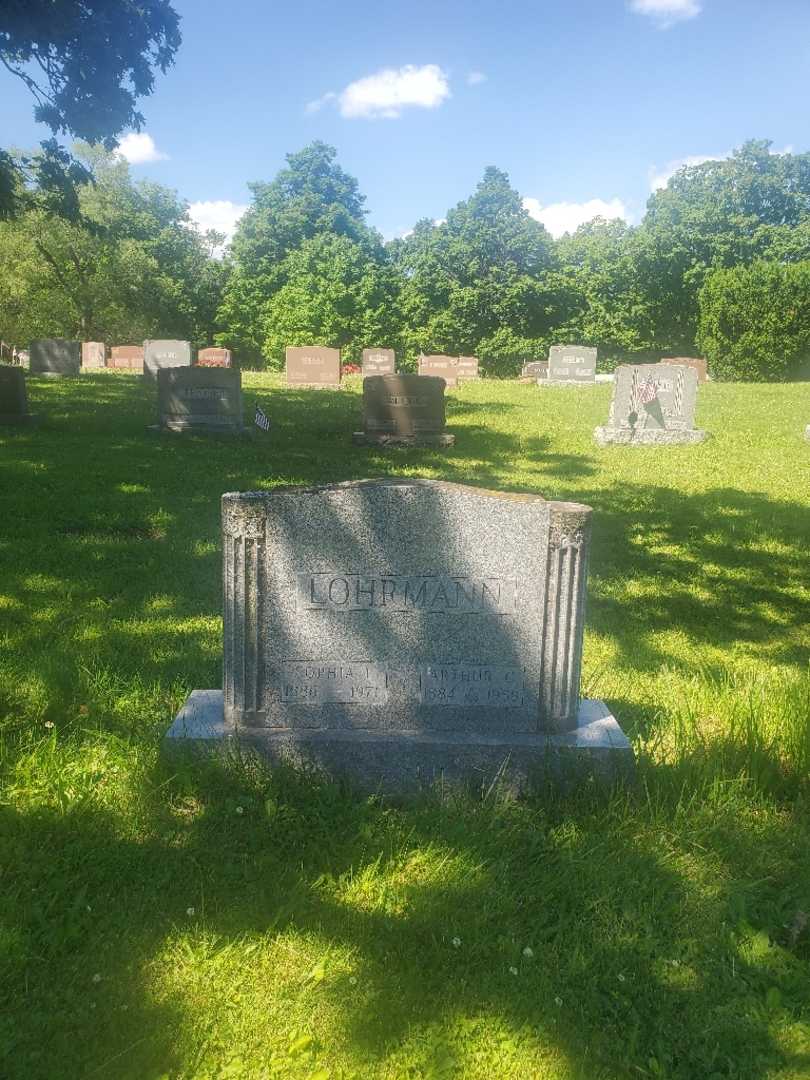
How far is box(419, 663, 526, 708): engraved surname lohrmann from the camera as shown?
3621 millimetres

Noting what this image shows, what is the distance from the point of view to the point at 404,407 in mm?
14727

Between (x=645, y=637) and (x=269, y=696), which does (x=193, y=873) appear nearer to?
(x=269, y=696)

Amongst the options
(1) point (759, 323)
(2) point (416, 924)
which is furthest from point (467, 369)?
(2) point (416, 924)

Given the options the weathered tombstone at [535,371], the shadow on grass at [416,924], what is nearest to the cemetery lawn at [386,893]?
the shadow on grass at [416,924]

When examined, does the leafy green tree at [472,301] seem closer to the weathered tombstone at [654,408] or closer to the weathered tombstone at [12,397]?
the weathered tombstone at [654,408]

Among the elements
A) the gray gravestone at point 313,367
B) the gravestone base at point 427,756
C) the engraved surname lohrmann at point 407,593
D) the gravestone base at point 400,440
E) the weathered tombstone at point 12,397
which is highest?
the gray gravestone at point 313,367

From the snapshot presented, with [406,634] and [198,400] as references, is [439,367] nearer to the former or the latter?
[198,400]

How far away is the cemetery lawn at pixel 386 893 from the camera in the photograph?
2305 millimetres

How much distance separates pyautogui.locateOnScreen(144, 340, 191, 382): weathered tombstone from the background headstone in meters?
12.2

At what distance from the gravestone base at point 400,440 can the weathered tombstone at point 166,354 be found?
38.2ft

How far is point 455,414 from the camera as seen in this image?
61.6 ft

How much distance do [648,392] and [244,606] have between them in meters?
13.1

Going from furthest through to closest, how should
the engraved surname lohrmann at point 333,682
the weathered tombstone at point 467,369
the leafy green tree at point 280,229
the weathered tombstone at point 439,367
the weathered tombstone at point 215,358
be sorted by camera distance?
the leafy green tree at point 280,229, the weathered tombstone at point 467,369, the weathered tombstone at point 215,358, the weathered tombstone at point 439,367, the engraved surname lohrmann at point 333,682

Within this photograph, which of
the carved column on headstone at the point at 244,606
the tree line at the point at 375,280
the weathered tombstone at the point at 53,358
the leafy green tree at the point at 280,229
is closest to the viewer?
the carved column on headstone at the point at 244,606
